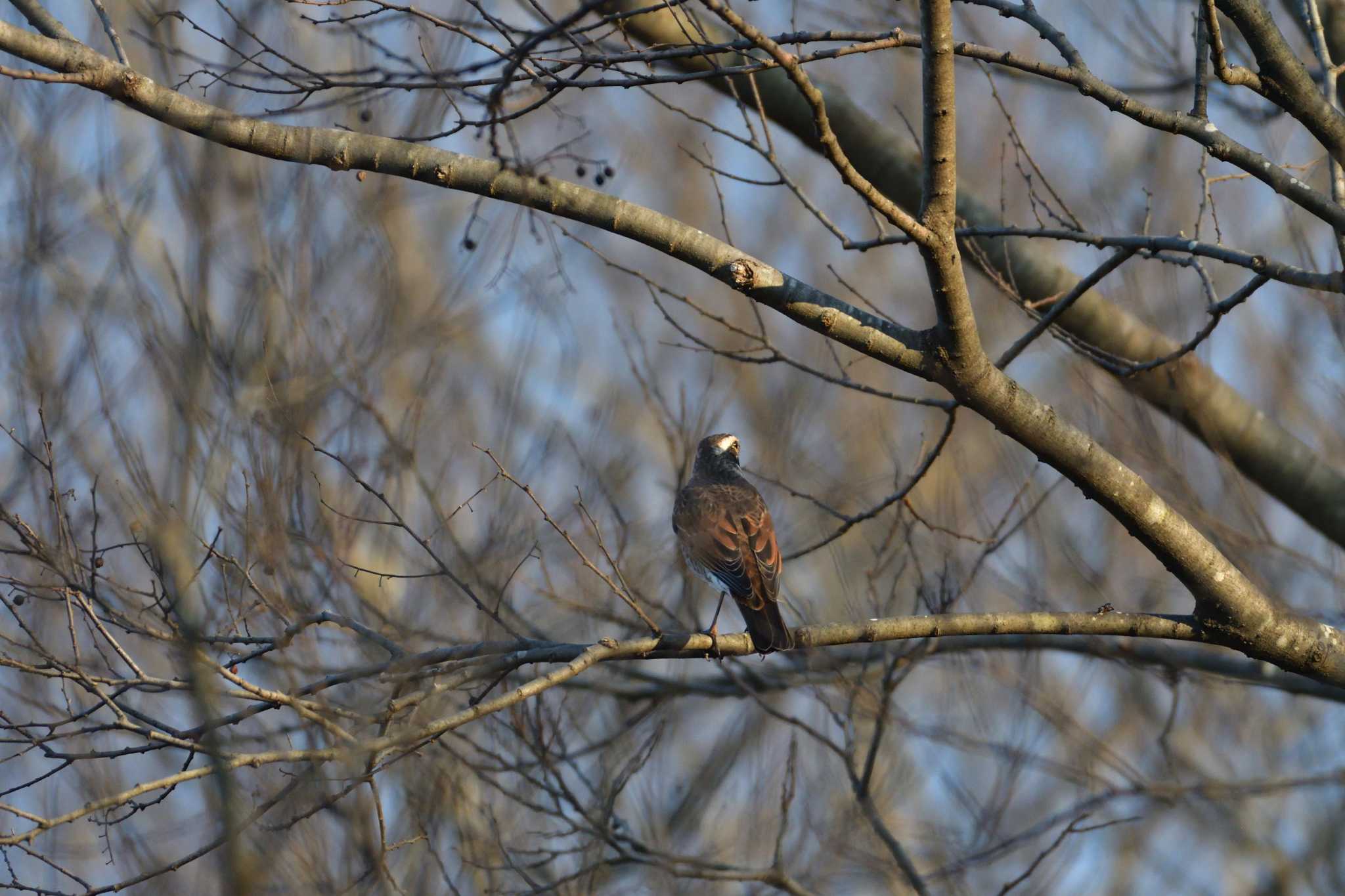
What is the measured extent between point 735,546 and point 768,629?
88 centimetres

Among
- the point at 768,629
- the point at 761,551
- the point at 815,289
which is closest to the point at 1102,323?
the point at 761,551

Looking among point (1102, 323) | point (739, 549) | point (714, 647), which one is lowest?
point (714, 647)

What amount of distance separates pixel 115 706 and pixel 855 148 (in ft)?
14.4

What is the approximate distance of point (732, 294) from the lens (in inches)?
601

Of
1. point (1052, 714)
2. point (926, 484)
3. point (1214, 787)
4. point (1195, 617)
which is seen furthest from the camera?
point (926, 484)

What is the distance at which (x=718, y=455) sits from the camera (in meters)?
7.57

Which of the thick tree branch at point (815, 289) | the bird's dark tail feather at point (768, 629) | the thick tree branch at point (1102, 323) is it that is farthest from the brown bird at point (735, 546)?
the thick tree branch at point (1102, 323)

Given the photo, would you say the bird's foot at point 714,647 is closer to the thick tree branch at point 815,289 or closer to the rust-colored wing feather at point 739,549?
the rust-colored wing feather at point 739,549

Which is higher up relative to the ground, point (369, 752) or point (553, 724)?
point (553, 724)

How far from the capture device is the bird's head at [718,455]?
7.49 meters

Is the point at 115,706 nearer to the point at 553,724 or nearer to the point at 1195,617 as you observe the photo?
the point at 553,724

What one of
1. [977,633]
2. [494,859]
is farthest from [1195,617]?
[494,859]

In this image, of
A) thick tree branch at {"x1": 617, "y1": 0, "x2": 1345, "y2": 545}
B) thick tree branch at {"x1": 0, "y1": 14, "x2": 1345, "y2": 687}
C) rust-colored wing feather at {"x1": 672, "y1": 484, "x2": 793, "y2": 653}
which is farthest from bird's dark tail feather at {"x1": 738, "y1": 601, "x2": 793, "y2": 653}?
thick tree branch at {"x1": 617, "y1": 0, "x2": 1345, "y2": 545}

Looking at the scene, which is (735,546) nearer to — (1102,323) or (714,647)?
(714,647)
